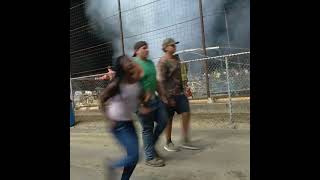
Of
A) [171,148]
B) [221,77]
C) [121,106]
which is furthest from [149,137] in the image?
[221,77]

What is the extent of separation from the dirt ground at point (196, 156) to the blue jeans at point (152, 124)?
0.86 feet

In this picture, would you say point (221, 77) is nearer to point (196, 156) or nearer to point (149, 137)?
point (196, 156)

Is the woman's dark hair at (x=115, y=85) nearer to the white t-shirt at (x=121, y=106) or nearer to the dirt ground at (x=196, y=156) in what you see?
the white t-shirt at (x=121, y=106)

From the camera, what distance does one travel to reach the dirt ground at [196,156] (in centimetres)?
554

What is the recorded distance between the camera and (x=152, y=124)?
6.04 metres

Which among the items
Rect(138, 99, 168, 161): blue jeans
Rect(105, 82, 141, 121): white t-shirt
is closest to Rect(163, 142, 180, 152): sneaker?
Rect(138, 99, 168, 161): blue jeans

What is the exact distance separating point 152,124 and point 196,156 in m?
0.94

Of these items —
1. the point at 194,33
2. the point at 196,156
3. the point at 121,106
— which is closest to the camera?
the point at 121,106

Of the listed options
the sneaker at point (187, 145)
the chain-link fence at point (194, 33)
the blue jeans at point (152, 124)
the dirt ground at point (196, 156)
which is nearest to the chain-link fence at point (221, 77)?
the chain-link fence at point (194, 33)

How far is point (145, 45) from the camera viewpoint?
228 inches
